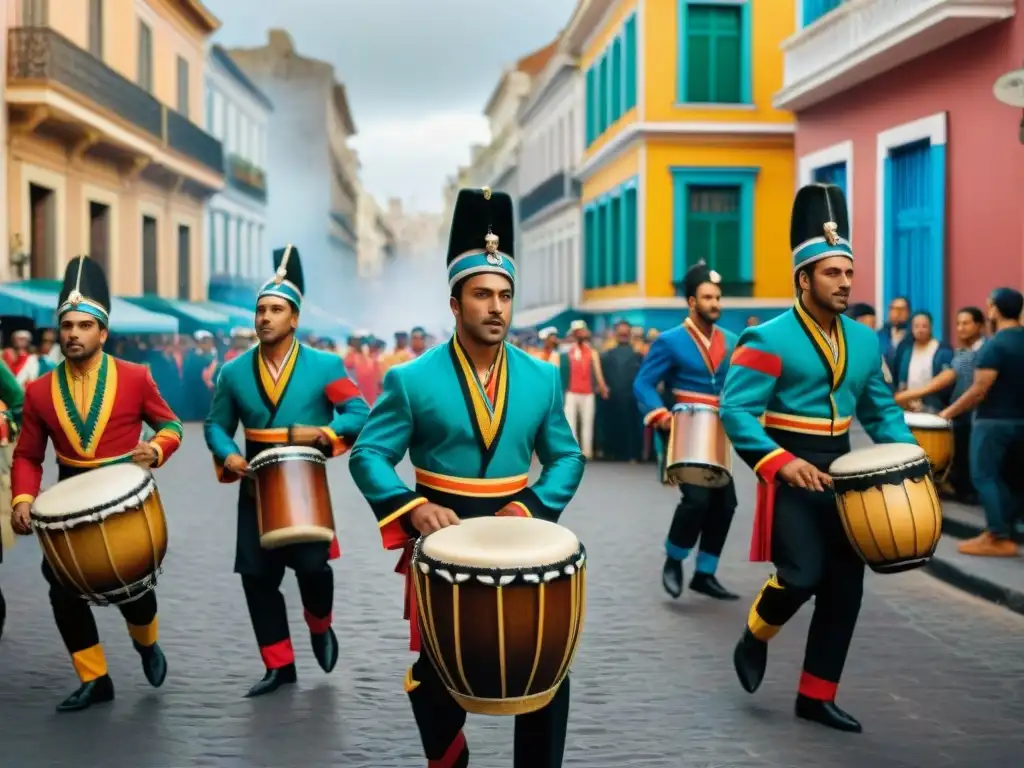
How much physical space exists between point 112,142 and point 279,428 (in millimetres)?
24066

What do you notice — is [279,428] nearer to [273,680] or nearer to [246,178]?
[273,680]

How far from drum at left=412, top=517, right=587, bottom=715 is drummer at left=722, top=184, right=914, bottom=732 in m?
2.11

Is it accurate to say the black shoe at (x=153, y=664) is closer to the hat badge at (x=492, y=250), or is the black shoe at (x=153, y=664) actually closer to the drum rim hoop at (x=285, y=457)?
the drum rim hoop at (x=285, y=457)

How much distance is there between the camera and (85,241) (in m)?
30.1

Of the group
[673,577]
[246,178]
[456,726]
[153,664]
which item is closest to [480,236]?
[456,726]

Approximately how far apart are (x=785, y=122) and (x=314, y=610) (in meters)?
25.8

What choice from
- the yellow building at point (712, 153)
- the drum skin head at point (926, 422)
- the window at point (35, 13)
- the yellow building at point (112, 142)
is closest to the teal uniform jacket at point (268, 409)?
the drum skin head at point (926, 422)

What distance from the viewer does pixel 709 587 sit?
9.80 metres

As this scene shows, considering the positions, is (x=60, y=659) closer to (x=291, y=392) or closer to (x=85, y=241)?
(x=291, y=392)

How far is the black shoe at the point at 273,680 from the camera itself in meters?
7.12

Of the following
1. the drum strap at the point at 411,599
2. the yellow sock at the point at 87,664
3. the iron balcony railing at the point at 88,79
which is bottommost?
the yellow sock at the point at 87,664

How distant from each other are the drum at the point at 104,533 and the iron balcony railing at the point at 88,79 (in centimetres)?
2036

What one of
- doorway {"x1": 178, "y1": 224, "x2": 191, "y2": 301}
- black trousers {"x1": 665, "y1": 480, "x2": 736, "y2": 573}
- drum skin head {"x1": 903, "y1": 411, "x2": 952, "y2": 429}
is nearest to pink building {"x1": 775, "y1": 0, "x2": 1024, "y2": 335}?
drum skin head {"x1": 903, "y1": 411, "x2": 952, "y2": 429}

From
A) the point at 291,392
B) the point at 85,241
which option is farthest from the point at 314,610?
A: the point at 85,241
